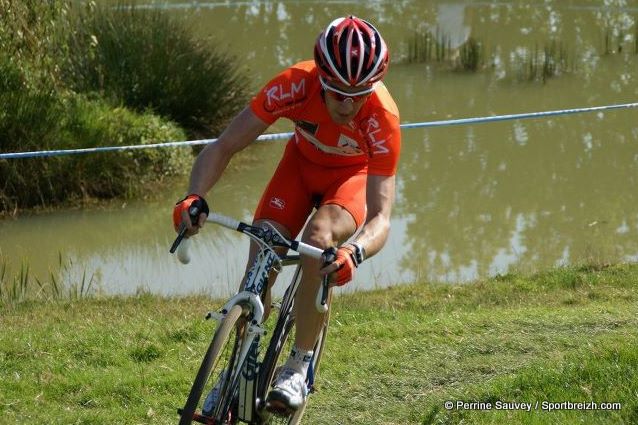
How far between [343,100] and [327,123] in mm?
304

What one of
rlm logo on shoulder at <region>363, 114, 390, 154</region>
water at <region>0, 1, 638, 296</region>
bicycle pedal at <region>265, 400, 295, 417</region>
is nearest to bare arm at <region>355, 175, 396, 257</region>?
rlm logo on shoulder at <region>363, 114, 390, 154</region>

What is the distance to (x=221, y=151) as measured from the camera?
5.56 meters

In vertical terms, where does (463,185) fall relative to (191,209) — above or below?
below

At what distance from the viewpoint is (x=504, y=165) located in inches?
581

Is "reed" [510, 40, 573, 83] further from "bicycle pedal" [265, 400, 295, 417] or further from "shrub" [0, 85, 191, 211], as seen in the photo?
"bicycle pedal" [265, 400, 295, 417]

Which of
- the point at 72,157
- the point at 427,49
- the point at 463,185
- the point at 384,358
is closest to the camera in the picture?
the point at 384,358

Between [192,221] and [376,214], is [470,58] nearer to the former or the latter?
[376,214]

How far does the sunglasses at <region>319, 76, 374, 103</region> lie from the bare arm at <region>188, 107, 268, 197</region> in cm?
36

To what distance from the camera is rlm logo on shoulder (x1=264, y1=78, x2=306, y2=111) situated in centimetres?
568

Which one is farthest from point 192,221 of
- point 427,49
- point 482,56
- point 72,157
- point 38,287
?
point 427,49

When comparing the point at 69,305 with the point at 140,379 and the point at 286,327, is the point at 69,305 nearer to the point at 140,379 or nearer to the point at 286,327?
the point at 140,379

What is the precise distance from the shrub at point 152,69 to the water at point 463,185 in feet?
3.07

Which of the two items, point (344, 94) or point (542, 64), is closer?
point (344, 94)

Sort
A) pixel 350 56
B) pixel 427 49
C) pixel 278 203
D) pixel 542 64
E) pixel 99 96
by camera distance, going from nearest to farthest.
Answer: pixel 350 56, pixel 278 203, pixel 99 96, pixel 542 64, pixel 427 49
